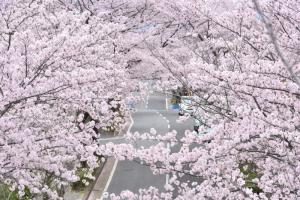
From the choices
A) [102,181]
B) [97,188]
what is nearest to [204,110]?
[97,188]

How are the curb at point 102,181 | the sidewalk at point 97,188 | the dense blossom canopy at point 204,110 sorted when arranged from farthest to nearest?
the curb at point 102,181, the sidewalk at point 97,188, the dense blossom canopy at point 204,110

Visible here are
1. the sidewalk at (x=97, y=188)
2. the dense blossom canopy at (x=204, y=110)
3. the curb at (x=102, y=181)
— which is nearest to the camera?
the dense blossom canopy at (x=204, y=110)

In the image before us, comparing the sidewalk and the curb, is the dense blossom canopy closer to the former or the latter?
the sidewalk

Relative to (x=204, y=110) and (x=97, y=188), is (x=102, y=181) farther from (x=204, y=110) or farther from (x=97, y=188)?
(x=204, y=110)

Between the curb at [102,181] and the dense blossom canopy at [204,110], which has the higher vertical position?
the dense blossom canopy at [204,110]

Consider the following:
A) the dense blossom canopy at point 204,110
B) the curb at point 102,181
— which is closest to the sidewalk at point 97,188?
the curb at point 102,181

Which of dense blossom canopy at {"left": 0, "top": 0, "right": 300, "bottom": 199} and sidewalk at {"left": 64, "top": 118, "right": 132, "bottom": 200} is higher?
dense blossom canopy at {"left": 0, "top": 0, "right": 300, "bottom": 199}

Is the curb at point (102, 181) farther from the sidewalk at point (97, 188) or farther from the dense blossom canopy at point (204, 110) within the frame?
the dense blossom canopy at point (204, 110)

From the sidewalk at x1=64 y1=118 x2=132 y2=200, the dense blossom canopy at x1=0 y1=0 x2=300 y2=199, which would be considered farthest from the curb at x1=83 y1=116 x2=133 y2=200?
the dense blossom canopy at x1=0 y1=0 x2=300 y2=199

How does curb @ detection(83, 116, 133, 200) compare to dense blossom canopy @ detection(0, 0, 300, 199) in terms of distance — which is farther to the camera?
curb @ detection(83, 116, 133, 200)

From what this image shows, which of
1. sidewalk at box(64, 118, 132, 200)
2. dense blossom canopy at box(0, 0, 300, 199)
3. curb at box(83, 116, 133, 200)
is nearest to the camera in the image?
dense blossom canopy at box(0, 0, 300, 199)

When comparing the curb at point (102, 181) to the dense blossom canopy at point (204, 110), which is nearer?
the dense blossom canopy at point (204, 110)

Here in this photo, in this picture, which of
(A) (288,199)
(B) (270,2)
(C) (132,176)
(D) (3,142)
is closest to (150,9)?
(C) (132,176)
